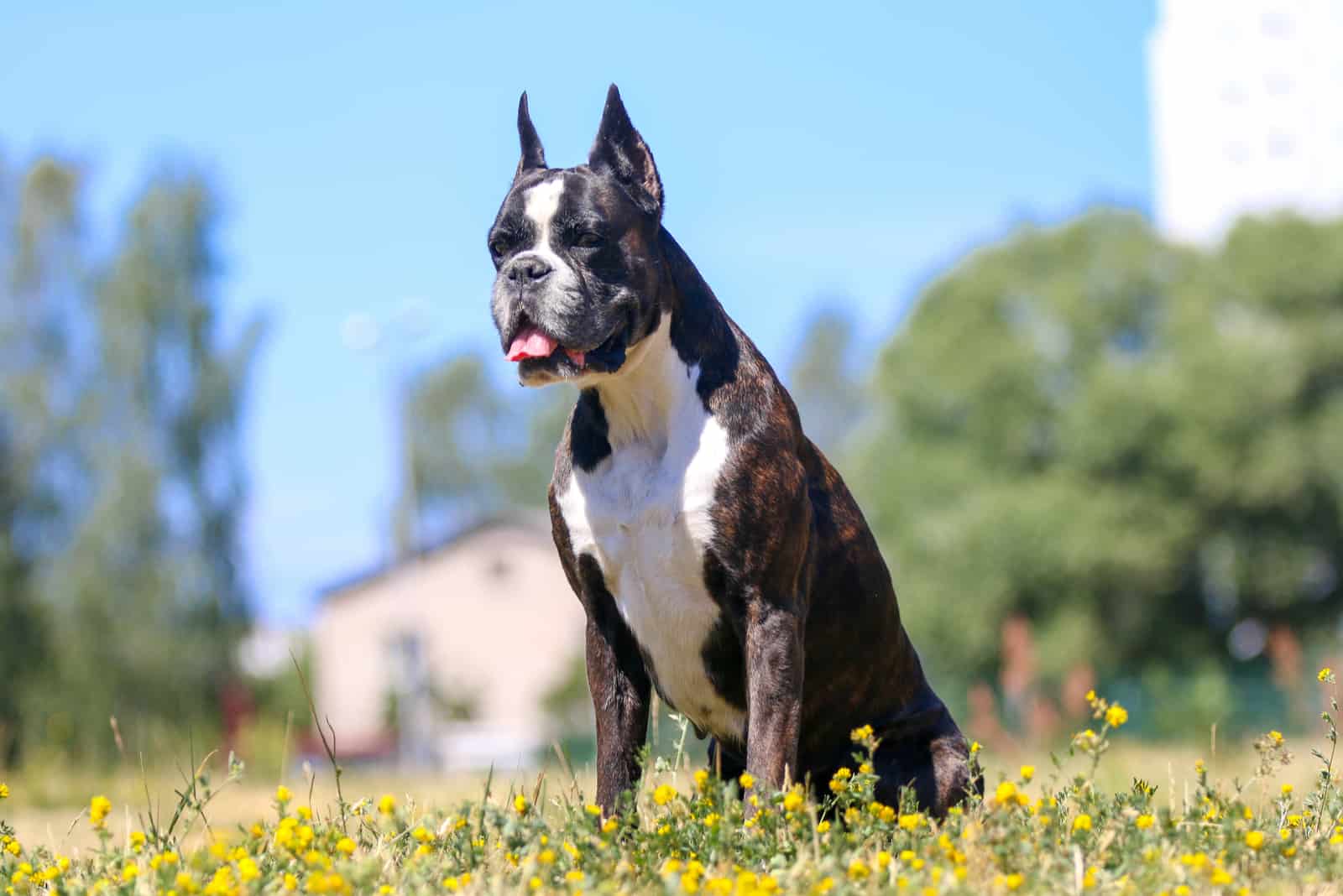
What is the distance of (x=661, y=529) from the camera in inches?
164

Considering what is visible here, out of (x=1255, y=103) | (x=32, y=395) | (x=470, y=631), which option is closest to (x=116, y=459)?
(x=32, y=395)

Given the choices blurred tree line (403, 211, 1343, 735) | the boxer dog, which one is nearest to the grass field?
the boxer dog

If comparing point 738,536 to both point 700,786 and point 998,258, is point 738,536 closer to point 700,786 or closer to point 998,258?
point 700,786

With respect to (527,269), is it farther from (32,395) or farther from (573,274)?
(32,395)

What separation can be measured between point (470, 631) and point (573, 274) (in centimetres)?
4716

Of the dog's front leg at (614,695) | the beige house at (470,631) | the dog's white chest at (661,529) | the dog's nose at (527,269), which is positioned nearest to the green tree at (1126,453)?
the beige house at (470,631)

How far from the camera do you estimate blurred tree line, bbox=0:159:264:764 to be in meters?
25.8

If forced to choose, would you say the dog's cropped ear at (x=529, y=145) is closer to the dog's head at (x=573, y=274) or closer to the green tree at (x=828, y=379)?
the dog's head at (x=573, y=274)

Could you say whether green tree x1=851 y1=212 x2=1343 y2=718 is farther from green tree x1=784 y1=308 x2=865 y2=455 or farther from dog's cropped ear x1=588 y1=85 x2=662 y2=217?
green tree x1=784 y1=308 x2=865 y2=455

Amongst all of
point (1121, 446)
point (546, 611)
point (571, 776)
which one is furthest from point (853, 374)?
point (571, 776)

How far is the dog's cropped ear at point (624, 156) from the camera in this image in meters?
4.45

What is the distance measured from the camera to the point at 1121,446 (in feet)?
96.7

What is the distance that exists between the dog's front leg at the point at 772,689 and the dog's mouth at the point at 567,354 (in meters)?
0.76

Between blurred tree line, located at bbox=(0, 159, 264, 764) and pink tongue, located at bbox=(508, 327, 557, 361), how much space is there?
73.7 feet
